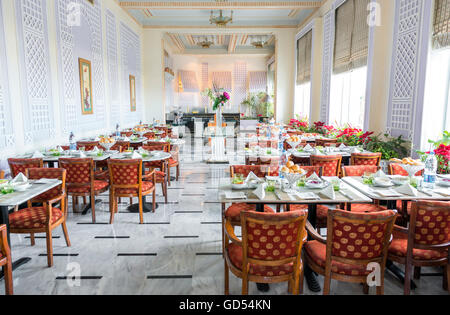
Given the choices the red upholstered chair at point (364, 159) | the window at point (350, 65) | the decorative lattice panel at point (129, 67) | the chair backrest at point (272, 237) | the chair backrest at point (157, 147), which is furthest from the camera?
the decorative lattice panel at point (129, 67)

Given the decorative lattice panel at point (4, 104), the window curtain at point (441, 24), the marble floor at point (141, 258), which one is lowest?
the marble floor at point (141, 258)

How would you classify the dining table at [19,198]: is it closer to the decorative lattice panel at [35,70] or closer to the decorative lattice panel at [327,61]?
the decorative lattice panel at [35,70]

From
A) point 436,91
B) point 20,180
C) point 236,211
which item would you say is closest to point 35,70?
point 20,180

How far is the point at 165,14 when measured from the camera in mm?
10898

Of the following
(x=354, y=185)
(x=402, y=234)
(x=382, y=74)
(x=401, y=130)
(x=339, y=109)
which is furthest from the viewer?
(x=339, y=109)

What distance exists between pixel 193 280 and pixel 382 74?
4.88 metres

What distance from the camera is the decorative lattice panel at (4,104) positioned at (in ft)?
14.2

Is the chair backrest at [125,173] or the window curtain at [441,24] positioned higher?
the window curtain at [441,24]

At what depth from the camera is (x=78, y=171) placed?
4145 mm

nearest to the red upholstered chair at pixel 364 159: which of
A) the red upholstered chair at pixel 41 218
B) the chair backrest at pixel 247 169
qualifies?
the chair backrest at pixel 247 169

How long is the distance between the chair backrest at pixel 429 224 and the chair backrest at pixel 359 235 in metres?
0.31

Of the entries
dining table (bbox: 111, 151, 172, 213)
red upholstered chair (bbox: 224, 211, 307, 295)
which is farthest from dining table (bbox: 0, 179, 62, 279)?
red upholstered chair (bbox: 224, 211, 307, 295)

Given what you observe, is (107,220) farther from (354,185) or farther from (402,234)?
(402,234)
